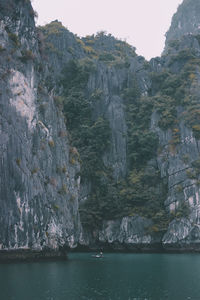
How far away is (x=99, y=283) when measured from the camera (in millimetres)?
24688

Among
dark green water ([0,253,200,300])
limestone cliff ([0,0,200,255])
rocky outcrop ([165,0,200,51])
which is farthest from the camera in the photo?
rocky outcrop ([165,0,200,51])

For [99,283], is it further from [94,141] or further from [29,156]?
[94,141]

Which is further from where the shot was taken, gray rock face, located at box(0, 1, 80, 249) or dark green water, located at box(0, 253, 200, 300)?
gray rock face, located at box(0, 1, 80, 249)

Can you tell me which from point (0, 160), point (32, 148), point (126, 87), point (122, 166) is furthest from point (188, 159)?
point (0, 160)

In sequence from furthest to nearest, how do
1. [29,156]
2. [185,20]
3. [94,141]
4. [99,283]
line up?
[185,20], [94,141], [29,156], [99,283]

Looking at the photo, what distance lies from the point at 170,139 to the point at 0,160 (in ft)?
112

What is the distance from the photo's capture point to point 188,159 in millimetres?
55781

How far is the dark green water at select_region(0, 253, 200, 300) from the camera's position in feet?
67.7

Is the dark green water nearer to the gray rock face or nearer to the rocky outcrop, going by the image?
the gray rock face

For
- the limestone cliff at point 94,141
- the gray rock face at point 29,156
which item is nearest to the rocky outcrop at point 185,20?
the limestone cliff at point 94,141

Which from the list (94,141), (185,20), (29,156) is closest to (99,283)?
(29,156)

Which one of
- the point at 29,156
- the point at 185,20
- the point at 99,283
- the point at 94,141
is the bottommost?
the point at 99,283

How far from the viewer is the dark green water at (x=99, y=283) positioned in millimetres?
20625

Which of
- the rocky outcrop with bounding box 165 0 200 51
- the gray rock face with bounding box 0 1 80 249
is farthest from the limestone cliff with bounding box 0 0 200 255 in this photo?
the rocky outcrop with bounding box 165 0 200 51
